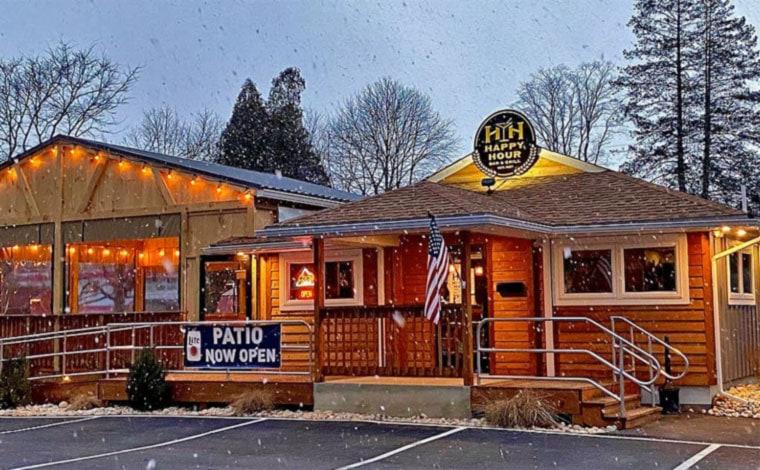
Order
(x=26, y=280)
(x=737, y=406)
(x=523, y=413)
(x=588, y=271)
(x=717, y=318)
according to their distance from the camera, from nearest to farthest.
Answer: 1. (x=523, y=413)
2. (x=737, y=406)
3. (x=717, y=318)
4. (x=588, y=271)
5. (x=26, y=280)

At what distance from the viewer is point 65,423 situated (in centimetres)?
1334

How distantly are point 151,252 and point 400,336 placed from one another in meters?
8.31

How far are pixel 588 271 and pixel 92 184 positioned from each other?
10587 mm

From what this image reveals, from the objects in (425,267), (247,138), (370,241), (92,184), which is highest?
(247,138)

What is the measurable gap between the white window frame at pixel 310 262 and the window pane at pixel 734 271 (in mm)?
6162

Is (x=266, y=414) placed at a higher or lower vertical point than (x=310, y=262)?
lower

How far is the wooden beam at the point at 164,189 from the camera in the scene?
18141mm

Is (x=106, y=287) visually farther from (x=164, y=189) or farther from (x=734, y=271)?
(x=734, y=271)

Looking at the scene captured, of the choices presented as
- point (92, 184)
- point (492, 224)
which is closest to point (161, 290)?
point (92, 184)

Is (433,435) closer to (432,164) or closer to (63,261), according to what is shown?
(63,261)

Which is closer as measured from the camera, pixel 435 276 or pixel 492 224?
pixel 492 224

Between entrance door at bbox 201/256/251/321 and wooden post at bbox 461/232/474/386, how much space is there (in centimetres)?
609

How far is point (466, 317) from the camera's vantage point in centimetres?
1248

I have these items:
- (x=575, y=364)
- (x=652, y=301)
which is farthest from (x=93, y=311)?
(x=652, y=301)
